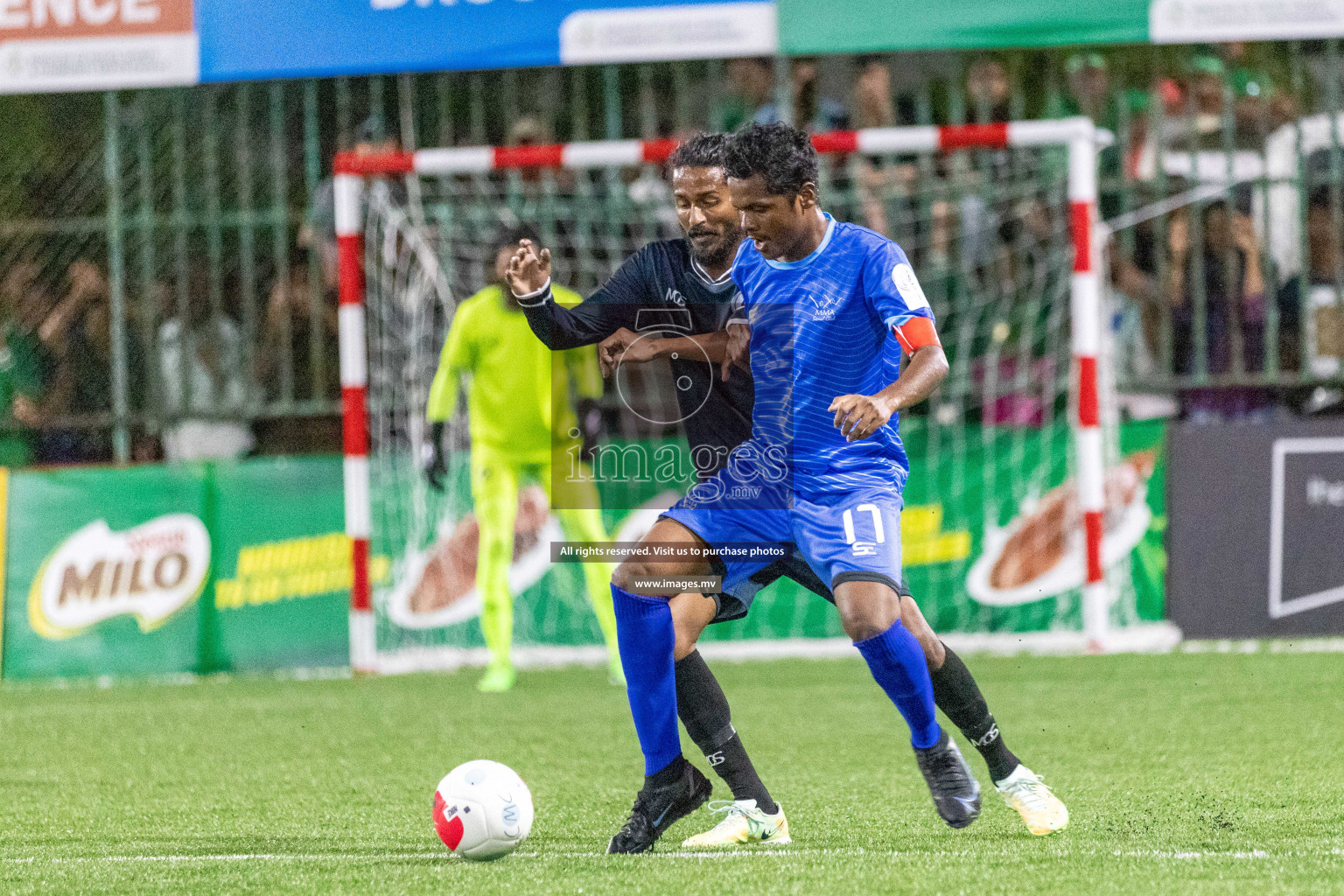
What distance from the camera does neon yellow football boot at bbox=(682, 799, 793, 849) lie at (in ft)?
16.5

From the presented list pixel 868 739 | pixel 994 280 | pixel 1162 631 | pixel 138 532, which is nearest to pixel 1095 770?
pixel 868 739

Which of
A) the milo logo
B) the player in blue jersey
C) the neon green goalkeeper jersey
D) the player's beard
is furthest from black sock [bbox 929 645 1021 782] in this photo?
the milo logo

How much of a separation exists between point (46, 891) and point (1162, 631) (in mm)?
7639

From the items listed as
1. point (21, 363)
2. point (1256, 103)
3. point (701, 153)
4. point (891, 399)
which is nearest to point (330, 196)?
point (21, 363)

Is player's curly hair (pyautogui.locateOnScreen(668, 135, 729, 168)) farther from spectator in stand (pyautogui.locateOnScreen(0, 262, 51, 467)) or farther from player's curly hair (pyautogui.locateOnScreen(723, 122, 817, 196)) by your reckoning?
spectator in stand (pyautogui.locateOnScreen(0, 262, 51, 467))

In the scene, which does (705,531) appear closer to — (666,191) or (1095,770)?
(1095,770)

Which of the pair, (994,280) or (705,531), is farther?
(994,280)

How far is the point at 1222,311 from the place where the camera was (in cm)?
1114

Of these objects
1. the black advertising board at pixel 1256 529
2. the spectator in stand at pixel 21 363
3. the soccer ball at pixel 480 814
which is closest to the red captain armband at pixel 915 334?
the soccer ball at pixel 480 814

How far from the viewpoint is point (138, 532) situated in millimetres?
10617

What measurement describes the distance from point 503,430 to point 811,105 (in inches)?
128

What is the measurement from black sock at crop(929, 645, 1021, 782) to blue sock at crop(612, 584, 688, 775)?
74cm

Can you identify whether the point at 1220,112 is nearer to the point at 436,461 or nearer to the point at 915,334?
the point at 436,461

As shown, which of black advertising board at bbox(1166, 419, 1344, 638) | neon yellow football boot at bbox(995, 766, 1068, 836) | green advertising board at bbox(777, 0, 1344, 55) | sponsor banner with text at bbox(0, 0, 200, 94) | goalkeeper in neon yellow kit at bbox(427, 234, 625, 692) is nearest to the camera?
neon yellow football boot at bbox(995, 766, 1068, 836)
